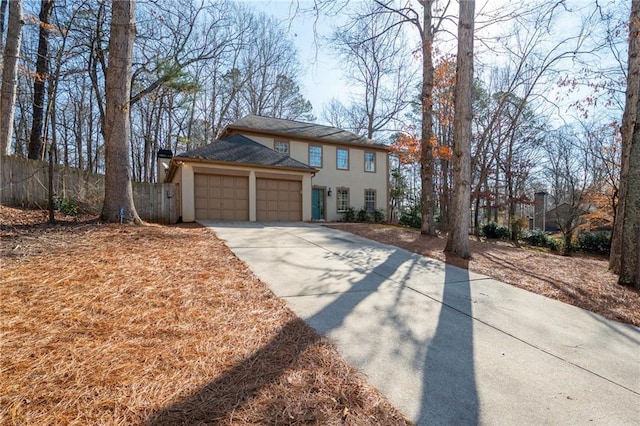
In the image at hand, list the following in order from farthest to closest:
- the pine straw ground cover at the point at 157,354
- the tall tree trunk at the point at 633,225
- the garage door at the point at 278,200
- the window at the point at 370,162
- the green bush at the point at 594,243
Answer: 1. the window at the point at 370,162
2. the green bush at the point at 594,243
3. the garage door at the point at 278,200
4. the tall tree trunk at the point at 633,225
5. the pine straw ground cover at the point at 157,354

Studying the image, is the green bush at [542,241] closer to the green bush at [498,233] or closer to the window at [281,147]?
the green bush at [498,233]

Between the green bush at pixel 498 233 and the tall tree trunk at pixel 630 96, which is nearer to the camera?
the tall tree trunk at pixel 630 96

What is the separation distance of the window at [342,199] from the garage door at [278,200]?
13.8ft

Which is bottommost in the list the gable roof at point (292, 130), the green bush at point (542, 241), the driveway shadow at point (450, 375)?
the green bush at point (542, 241)

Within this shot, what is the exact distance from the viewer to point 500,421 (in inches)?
64.2

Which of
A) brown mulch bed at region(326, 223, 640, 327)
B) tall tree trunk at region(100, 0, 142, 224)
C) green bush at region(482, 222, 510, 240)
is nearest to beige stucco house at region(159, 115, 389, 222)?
tall tree trunk at region(100, 0, 142, 224)

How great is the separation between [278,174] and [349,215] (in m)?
5.66

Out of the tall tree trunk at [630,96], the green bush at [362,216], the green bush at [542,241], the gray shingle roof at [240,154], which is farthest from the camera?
the green bush at [362,216]

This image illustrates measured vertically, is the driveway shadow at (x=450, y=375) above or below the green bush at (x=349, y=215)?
below

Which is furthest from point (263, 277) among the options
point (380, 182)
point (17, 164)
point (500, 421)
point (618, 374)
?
point (380, 182)

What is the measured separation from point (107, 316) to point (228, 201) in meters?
9.83

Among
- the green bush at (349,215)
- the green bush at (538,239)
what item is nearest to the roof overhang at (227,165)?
the green bush at (349,215)

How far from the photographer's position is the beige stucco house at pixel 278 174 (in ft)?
37.6

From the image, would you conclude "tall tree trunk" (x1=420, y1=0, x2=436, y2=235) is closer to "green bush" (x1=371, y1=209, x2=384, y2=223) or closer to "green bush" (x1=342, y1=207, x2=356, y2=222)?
"green bush" (x1=342, y1=207, x2=356, y2=222)
